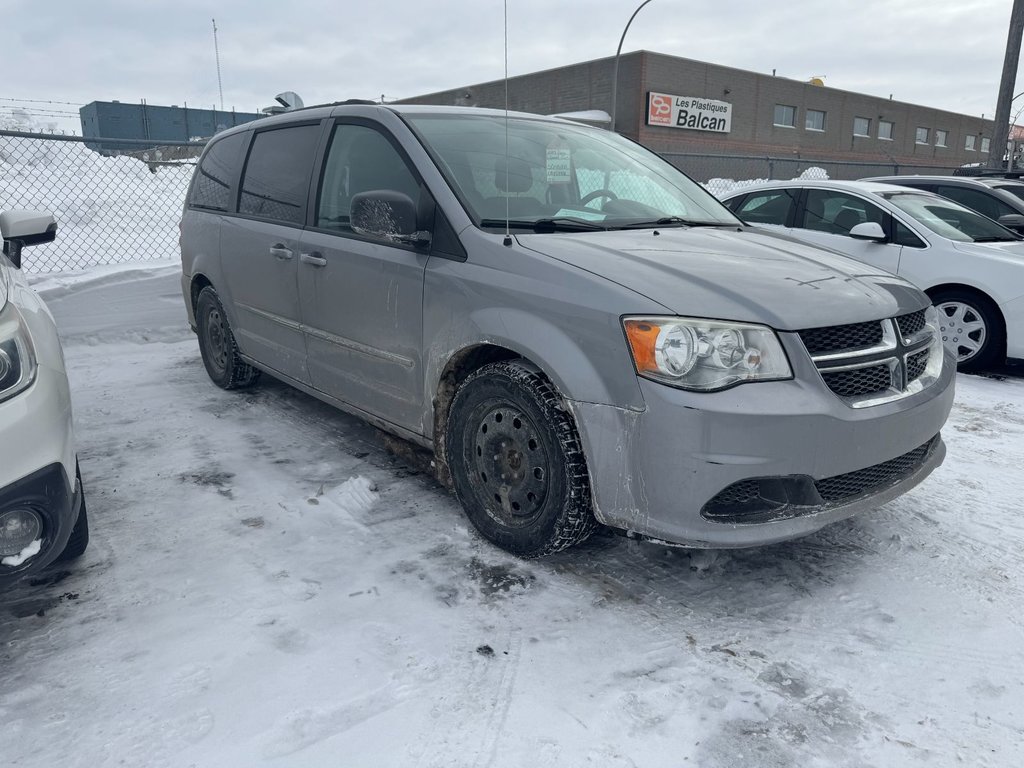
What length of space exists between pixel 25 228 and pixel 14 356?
146cm

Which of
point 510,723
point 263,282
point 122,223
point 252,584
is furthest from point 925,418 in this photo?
point 122,223

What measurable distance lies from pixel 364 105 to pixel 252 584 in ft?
7.53

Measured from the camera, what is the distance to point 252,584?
8.98 feet

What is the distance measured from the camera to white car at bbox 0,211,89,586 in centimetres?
209

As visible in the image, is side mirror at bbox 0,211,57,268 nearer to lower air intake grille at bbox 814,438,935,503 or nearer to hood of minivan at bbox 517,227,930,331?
hood of minivan at bbox 517,227,930,331

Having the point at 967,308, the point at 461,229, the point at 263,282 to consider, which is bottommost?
the point at 967,308

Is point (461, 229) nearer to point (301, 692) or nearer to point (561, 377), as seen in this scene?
point (561, 377)

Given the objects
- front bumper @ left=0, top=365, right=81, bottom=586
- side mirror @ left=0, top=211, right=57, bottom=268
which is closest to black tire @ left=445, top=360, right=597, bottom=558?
front bumper @ left=0, top=365, right=81, bottom=586

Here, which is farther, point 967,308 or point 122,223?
point 122,223

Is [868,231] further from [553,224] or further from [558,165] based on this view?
[553,224]

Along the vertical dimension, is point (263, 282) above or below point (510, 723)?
above

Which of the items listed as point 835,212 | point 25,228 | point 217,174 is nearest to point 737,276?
point 25,228

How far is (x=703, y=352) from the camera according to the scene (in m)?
2.33

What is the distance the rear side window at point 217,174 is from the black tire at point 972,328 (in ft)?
17.7
